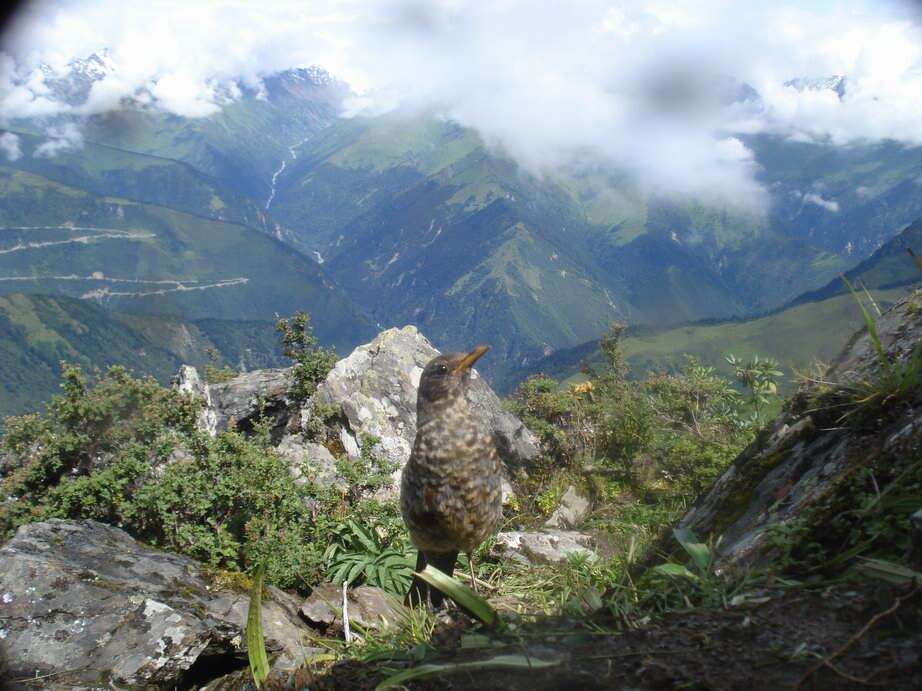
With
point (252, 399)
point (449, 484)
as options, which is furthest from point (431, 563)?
point (252, 399)

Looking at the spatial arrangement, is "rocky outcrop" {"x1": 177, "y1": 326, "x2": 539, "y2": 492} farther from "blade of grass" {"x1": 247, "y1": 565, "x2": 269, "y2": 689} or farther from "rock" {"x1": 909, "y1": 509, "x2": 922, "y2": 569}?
"rock" {"x1": 909, "y1": 509, "x2": 922, "y2": 569}

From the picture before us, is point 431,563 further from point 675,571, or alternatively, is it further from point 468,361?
point 675,571

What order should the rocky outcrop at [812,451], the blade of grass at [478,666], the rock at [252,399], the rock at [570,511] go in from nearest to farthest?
1. the blade of grass at [478,666]
2. the rocky outcrop at [812,451]
3. the rock at [570,511]
4. the rock at [252,399]

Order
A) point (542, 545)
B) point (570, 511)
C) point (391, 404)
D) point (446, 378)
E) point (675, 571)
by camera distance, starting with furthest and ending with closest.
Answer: point (391, 404) → point (570, 511) → point (542, 545) → point (446, 378) → point (675, 571)

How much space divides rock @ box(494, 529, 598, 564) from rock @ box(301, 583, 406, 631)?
1.92 meters

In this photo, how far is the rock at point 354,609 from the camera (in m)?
5.43

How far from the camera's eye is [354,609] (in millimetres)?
5688

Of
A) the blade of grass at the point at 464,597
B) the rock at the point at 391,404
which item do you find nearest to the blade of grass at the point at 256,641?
the blade of grass at the point at 464,597

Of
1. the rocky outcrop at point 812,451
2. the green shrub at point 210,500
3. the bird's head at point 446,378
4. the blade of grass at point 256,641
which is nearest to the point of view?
the rocky outcrop at point 812,451

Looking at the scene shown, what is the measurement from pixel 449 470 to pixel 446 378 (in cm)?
77

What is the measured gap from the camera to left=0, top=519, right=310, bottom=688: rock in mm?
4480

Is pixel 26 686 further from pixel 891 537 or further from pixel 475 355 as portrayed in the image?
pixel 891 537

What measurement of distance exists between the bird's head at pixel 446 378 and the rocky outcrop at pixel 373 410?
17.9ft

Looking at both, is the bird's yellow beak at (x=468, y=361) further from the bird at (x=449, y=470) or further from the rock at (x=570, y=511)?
the rock at (x=570, y=511)
